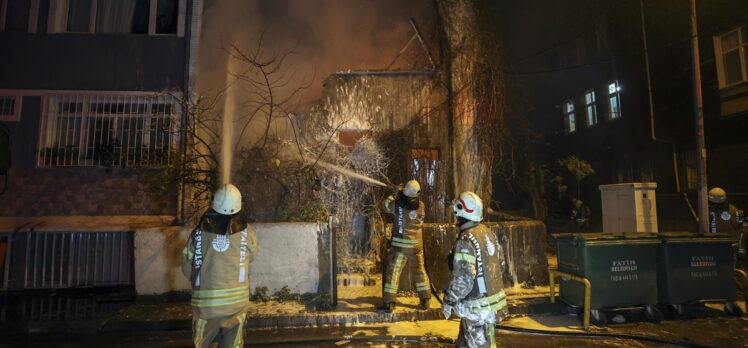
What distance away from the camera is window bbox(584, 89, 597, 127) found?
727 inches

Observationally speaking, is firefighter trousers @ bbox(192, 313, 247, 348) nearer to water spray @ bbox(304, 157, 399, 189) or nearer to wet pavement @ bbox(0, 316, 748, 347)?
wet pavement @ bbox(0, 316, 748, 347)

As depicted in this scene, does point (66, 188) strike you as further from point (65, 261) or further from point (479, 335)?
point (479, 335)

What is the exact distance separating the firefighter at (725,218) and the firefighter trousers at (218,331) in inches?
322

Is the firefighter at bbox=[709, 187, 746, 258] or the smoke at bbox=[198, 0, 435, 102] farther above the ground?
the smoke at bbox=[198, 0, 435, 102]

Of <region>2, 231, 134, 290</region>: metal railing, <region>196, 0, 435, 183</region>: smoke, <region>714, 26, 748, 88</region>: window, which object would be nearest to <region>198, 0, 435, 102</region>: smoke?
<region>196, 0, 435, 183</region>: smoke

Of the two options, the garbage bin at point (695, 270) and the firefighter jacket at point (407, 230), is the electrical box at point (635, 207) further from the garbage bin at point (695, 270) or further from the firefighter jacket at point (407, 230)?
the firefighter jacket at point (407, 230)

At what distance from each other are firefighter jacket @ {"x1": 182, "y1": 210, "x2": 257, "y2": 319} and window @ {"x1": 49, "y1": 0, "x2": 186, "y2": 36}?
786cm

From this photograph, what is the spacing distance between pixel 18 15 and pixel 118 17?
2194mm

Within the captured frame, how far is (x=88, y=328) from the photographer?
17.1ft

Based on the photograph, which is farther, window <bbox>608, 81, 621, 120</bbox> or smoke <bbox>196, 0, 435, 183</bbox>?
window <bbox>608, 81, 621, 120</bbox>

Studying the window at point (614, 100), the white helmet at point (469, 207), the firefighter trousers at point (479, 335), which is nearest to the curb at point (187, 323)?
the firefighter trousers at point (479, 335)

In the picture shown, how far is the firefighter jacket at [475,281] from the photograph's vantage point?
3.06 metres

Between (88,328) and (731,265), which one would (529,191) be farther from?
(88,328)

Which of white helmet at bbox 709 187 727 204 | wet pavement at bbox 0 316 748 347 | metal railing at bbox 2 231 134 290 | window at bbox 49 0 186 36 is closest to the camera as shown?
wet pavement at bbox 0 316 748 347
